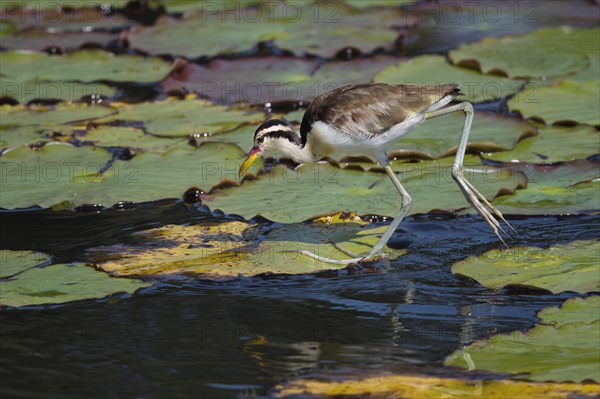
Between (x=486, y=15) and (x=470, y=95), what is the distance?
12.0ft

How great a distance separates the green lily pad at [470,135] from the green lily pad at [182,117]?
1.59 metres

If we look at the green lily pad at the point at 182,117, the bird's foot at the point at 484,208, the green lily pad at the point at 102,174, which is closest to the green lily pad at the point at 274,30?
the green lily pad at the point at 182,117

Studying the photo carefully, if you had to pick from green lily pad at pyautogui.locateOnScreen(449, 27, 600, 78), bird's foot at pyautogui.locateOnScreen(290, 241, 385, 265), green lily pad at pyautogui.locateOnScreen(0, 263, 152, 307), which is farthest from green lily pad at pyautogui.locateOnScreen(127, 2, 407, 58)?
green lily pad at pyautogui.locateOnScreen(0, 263, 152, 307)

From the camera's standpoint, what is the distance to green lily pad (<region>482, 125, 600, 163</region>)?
806 cm

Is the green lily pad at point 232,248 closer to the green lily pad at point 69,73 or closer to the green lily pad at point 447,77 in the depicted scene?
the green lily pad at point 447,77

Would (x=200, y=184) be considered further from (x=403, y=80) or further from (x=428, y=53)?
(x=428, y=53)

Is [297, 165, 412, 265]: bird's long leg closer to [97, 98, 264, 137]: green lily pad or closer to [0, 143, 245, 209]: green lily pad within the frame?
[0, 143, 245, 209]: green lily pad

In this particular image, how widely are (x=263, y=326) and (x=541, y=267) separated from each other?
177 centimetres

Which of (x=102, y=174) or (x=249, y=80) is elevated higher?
(x=249, y=80)

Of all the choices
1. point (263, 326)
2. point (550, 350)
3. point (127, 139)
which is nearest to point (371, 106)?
point (263, 326)

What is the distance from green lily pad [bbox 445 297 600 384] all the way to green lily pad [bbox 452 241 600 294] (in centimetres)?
36

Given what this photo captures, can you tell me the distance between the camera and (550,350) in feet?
16.7

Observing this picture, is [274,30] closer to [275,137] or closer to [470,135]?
[470,135]

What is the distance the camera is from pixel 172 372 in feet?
17.2
